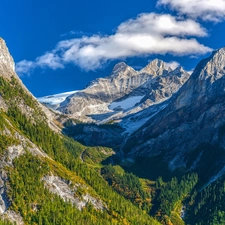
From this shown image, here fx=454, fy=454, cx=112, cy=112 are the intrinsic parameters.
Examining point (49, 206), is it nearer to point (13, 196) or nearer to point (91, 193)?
point (13, 196)

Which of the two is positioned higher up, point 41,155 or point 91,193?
point 41,155

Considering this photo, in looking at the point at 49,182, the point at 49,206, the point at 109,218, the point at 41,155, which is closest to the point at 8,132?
the point at 41,155

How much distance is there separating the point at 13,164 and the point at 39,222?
31.9 meters

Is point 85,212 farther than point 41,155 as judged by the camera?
No

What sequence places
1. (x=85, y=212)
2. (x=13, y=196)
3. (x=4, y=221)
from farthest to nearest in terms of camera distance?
(x=85, y=212) < (x=13, y=196) < (x=4, y=221)

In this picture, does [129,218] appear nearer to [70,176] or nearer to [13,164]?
[70,176]

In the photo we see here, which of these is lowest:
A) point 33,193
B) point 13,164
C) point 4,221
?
point 4,221

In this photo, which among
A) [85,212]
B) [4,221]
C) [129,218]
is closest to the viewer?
[4,221]

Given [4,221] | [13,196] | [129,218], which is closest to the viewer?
[4,221]

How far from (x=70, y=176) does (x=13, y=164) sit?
28.1 metres

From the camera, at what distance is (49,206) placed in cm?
16738

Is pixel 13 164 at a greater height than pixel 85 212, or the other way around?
pixel 13 164

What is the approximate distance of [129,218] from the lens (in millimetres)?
192125

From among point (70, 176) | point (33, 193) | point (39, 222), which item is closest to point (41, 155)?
point (70, 176)
